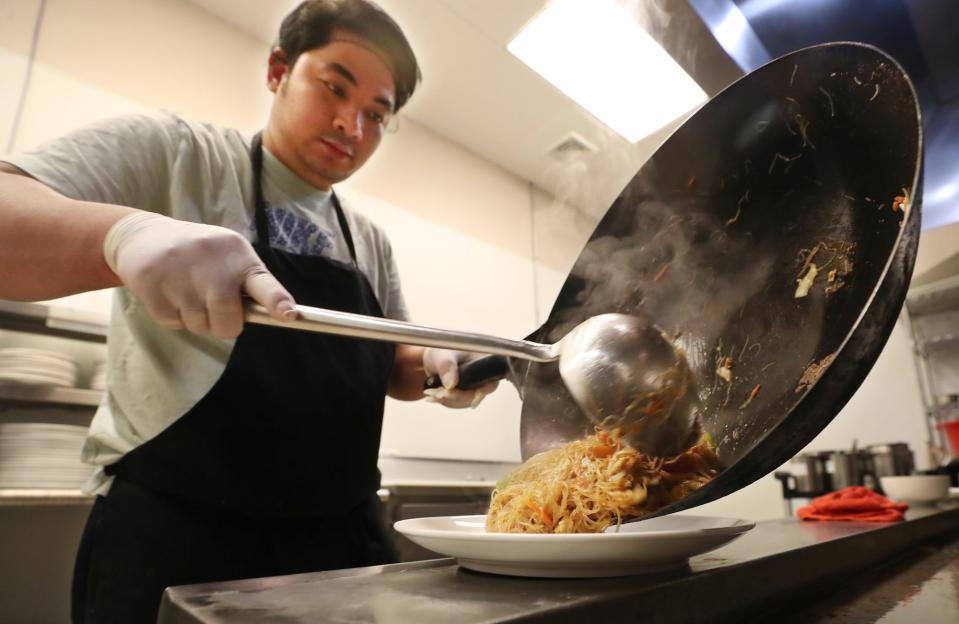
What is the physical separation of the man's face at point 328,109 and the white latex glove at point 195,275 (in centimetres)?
58

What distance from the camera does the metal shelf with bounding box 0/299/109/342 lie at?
77.3 inches

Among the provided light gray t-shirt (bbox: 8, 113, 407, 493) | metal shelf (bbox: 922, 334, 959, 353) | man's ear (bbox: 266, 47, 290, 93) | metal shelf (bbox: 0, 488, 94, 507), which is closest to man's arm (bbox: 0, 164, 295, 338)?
light gray t-shirt (bbox: 8, 113, 407, 493)

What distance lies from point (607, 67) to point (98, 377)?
2079 mm

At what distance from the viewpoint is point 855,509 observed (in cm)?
134

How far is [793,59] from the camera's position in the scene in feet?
2.51

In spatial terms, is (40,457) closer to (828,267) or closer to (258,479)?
(258,479)

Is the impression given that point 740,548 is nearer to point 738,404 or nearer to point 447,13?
point 738,404

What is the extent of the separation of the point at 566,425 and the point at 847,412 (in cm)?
420

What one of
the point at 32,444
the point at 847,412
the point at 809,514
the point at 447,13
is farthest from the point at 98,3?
the point at 847,412

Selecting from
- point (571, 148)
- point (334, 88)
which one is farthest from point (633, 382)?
point (571, 148)

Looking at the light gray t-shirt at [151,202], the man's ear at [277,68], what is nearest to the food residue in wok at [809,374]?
the light gray t-shirt at [151,202]

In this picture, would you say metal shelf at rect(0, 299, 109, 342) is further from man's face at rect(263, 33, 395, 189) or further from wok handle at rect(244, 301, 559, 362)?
wok handle at rect(244, 301, 559, 362)

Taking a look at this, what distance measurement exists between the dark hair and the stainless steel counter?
44.6 inches

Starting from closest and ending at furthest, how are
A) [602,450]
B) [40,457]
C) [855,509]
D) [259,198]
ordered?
[602,450], [259,198], [855,509], [40,457]
